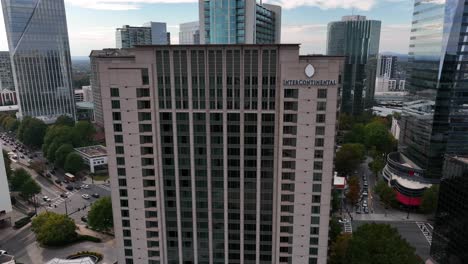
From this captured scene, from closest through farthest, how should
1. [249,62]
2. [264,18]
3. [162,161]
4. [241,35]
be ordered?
[249,62] → [162,161] → [241,35] → [264,18]

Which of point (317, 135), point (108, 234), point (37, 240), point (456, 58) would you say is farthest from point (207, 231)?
point (456, 58)


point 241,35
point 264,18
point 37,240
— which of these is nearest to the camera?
point 37,240

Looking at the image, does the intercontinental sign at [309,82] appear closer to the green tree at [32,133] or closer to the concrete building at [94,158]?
the concrete building at [94,158]

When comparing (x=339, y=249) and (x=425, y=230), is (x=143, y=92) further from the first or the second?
(x=425, y=230)

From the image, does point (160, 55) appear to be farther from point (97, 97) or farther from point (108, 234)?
point (97, 97)

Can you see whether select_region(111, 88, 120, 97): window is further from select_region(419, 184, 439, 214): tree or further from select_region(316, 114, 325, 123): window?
select_region(419, 184, 439, 214): tree

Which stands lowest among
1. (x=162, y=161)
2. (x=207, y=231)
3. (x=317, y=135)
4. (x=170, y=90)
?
(x=207, y=231)

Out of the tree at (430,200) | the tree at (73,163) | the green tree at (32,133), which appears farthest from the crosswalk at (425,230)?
the green tree at (32,133)
